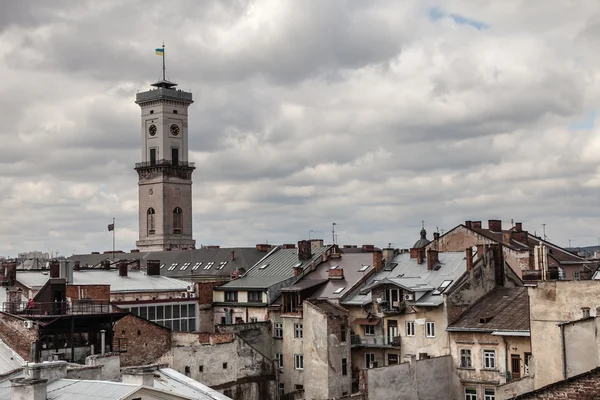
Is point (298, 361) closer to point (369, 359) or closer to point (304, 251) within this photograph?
point (369, 359)

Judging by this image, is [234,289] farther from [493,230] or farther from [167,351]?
[493,230]

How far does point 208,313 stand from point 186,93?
84.8m

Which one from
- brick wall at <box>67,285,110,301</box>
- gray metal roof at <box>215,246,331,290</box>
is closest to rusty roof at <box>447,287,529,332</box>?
gray metal roof at <box>215,246,331,290</box>

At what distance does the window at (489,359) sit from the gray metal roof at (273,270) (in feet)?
69.7

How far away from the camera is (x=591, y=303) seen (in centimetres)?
4997

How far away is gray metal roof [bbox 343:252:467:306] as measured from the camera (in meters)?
62.4

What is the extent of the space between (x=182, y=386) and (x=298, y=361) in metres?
21.9

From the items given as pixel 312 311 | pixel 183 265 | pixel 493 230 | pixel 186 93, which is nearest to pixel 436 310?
pixel 312 311

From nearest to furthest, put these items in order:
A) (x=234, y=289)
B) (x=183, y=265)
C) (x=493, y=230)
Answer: (x=234, y=289) < (x=493, y=230) < (x=183, y=265)

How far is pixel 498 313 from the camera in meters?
58.9

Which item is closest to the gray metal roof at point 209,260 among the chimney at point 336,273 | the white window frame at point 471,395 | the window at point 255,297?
the window at point 255,297

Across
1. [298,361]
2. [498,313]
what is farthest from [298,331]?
[498,313]

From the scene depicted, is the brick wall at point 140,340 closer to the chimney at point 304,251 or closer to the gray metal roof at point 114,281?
the gray metal roof at point 114,281

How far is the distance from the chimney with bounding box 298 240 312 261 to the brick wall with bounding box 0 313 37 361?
32.2 meters
